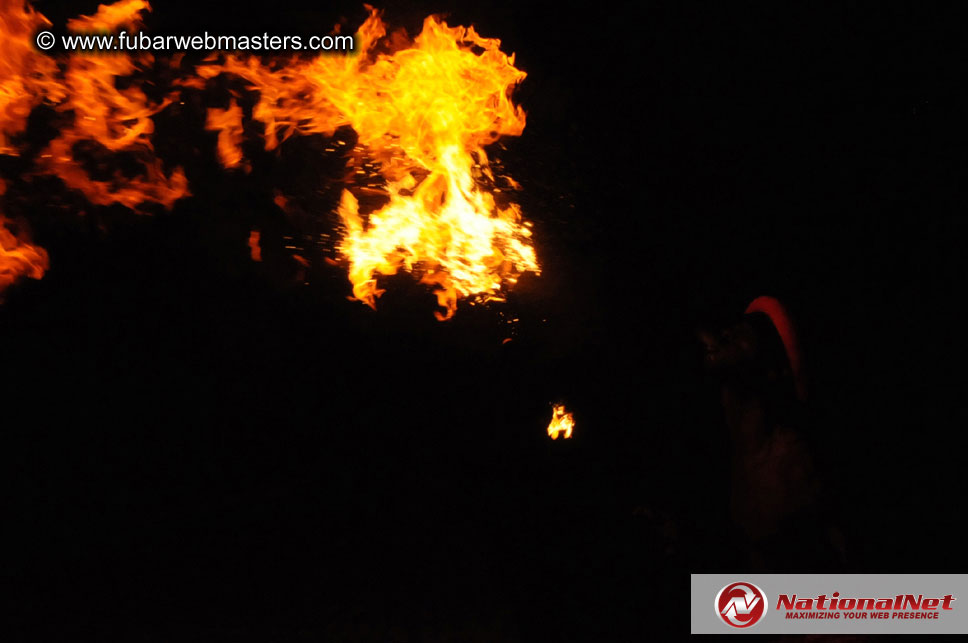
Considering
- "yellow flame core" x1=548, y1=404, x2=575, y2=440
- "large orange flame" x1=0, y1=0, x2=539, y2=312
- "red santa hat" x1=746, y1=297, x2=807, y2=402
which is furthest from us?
"yellow flame core" x1=548, y1=404, x2=575, y2=440

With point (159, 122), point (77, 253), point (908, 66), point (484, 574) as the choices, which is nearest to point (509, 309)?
point (484, 574)

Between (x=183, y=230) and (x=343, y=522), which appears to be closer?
(x=183, y=230)

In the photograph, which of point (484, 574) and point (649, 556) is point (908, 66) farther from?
point (484, 574)

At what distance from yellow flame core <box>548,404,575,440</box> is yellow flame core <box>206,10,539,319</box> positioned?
1.70m

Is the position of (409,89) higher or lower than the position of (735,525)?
higher

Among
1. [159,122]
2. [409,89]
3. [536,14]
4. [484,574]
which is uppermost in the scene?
[536,14]

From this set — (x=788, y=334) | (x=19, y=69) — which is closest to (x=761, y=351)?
(x=788, y=334)

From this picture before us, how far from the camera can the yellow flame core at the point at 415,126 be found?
140 inches

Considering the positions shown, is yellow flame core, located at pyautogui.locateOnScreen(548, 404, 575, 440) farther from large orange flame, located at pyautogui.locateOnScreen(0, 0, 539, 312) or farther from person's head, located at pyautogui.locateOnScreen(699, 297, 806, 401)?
person's head, located at pyautogui.locateOnScreen(699, 297, 806, 401)

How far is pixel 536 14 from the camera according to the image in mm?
3852

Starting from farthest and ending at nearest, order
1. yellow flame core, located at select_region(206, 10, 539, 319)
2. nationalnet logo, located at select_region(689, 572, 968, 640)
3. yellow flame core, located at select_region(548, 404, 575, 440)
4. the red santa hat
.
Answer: yellow flame core, located at select_region(548, 404, 575, 440)
yellow flame core, located at select_region(206, 10, 539, 319)
nationalnet logo, located at select_region(689, 572, 968, 640)
the red santa hat

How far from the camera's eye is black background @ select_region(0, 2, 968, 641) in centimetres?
350

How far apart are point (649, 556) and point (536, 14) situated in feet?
16.8

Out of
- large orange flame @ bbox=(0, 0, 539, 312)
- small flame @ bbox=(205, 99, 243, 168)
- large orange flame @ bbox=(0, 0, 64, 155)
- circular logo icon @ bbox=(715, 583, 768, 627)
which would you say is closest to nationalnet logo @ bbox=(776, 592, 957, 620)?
circular logo icon @ bbox=(715, 583, 768, 627)
